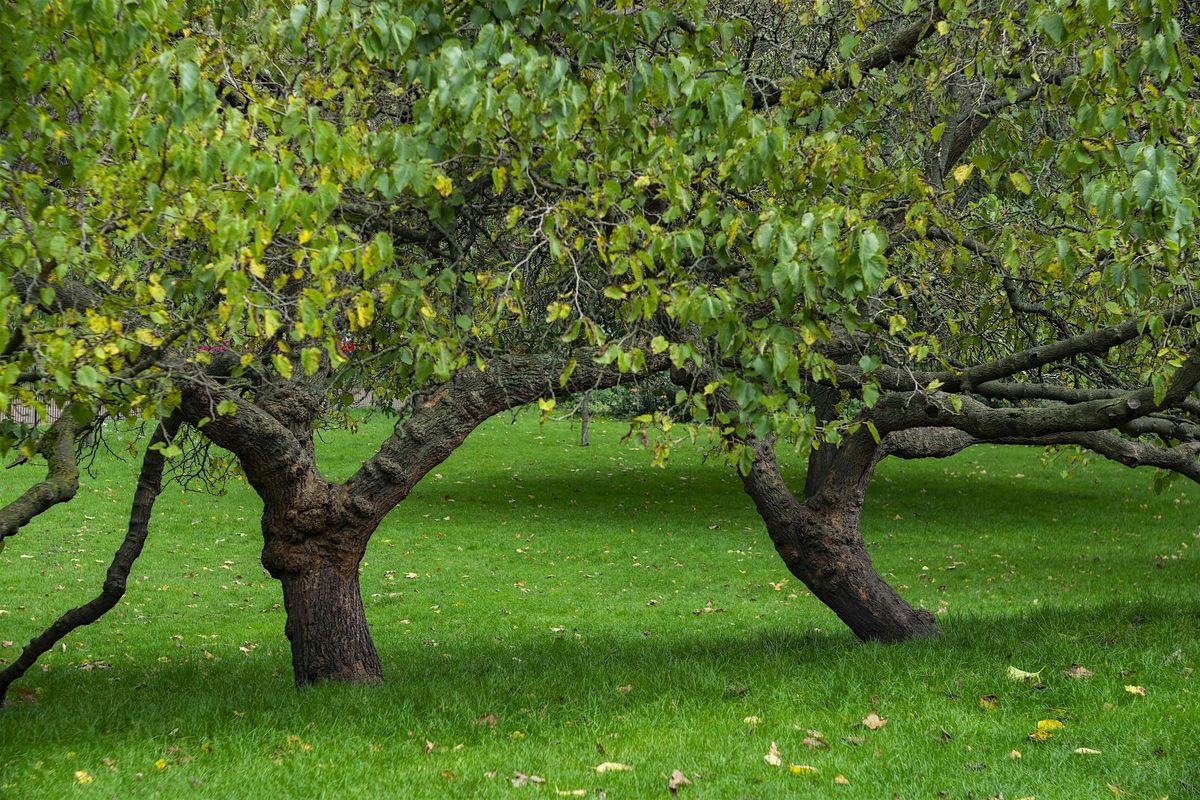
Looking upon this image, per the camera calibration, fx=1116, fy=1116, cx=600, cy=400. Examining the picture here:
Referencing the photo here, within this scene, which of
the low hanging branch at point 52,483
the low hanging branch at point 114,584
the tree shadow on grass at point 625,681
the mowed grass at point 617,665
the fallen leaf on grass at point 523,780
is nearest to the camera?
the fallen leaf on grass at point 523,780

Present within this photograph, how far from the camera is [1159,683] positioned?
788cm

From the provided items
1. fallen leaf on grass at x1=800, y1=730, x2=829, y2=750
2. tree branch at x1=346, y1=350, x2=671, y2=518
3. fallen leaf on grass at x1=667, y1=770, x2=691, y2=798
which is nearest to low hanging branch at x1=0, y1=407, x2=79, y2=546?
tree branch at x1=346, y1=350, x2=671, y2=518

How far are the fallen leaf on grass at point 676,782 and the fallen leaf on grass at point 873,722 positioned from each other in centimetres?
153

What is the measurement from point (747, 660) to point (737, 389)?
4.40m

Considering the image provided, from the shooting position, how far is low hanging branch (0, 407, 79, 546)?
7863mm

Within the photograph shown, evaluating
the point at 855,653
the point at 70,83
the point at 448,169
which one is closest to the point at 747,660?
the point at 855,653

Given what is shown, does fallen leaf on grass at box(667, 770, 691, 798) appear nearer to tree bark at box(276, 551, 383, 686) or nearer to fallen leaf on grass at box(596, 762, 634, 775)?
fallen leaf on grass at box(596, 762, 634, 775)

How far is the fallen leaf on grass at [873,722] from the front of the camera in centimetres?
736

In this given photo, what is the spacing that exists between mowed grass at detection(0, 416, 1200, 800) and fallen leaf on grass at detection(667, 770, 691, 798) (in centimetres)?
5

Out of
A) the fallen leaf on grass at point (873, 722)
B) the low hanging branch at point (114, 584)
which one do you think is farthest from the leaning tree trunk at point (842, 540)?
the low hanging branch at point (114, 584)

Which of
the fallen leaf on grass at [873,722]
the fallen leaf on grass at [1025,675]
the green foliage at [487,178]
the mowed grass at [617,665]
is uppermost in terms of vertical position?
the green foliage at [487,178]

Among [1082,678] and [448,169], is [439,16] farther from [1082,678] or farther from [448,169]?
[1082,678]

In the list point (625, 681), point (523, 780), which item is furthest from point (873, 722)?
point (523, 780)

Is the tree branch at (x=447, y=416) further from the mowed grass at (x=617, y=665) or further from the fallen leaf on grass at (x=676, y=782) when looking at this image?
the fallen leaf on grass at (x=676, y=782)
